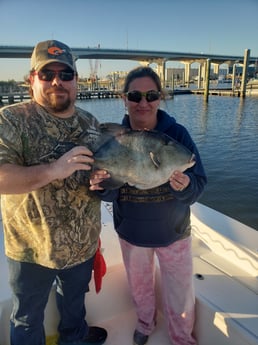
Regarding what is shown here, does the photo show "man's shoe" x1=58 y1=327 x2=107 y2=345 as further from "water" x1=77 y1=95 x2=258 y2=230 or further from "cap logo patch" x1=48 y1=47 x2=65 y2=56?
"cap logo patch" x1=48 y1=47 x2=65 y2=56

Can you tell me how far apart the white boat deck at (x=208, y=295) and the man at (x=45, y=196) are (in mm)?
680

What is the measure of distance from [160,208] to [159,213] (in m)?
0.04

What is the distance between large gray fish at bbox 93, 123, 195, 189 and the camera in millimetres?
1986

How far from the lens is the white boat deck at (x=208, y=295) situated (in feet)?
8.00

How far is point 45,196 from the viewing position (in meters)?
2.00

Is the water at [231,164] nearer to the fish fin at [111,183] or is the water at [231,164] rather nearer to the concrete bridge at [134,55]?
the fish fin at [111,183]

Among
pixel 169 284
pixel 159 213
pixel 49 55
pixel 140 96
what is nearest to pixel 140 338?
pixel 169 284

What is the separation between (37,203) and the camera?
6.49 feet

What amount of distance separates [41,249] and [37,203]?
13.4 inches

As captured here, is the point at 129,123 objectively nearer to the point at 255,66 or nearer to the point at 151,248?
the point at 151,248

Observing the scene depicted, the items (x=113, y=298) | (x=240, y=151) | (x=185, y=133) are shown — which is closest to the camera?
(x=185, y=133)

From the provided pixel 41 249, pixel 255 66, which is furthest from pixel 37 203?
pixel 255 66

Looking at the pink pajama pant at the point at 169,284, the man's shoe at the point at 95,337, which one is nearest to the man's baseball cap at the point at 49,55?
the pink pajama pant at the point at 169,284

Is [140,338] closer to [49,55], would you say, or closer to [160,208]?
[160,208]
